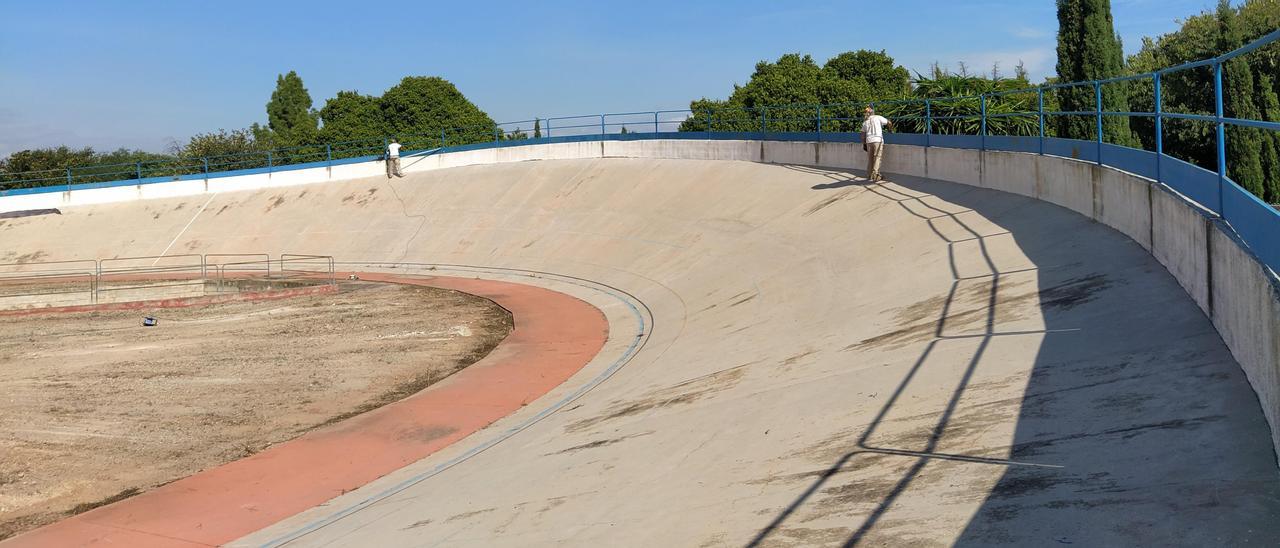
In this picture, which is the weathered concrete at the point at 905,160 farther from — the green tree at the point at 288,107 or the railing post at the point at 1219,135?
the green tree at the point at 288,107

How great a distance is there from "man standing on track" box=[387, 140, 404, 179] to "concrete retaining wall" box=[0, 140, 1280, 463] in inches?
26.9

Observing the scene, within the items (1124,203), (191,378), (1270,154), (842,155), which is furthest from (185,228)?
(1270,154)

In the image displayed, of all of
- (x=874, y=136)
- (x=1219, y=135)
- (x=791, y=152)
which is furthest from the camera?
(x=791, y=152)

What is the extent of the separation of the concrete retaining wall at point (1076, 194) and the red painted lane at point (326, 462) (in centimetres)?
Answer: 760

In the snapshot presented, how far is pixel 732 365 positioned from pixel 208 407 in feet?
24.9

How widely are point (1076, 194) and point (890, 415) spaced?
7.99 meters

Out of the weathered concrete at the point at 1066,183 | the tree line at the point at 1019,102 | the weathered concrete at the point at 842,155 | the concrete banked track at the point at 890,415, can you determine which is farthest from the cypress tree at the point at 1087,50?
the weathered concrete at the point at 1066,183

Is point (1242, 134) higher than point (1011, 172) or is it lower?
higher

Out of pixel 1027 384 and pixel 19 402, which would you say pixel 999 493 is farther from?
pixel 19 402

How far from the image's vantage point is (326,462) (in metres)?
11.5

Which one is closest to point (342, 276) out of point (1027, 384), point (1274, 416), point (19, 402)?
point (19, 402)

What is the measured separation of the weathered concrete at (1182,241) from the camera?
805 cm

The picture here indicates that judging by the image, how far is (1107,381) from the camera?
276 inches

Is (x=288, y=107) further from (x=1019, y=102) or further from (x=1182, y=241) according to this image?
(x=1182, y=241)
